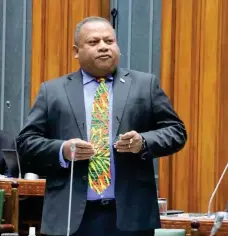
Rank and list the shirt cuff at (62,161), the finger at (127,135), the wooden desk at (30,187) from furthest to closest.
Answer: the wooden desk at (30,187), the shirt cuff at (62,161), the finger at (127,135)

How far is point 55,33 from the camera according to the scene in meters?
6.77

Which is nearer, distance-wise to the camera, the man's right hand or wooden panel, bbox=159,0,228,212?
the man's right hand

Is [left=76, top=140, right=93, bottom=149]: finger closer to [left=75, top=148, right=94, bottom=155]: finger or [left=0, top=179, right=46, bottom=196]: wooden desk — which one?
[left=75, top=148, right=94, bottom=155]: finger

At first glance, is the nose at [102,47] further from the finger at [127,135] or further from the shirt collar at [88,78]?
the finger at [127,135]

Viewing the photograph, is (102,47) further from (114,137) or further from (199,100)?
(199,100)

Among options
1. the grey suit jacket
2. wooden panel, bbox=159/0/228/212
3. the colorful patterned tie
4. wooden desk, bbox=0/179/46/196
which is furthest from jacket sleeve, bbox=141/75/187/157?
wooden panel, bbox=159/0/228/212

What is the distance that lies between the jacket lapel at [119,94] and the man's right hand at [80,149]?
0.12 meters

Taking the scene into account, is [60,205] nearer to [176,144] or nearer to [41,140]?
[41,140]

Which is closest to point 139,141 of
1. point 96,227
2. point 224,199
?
point 96,227

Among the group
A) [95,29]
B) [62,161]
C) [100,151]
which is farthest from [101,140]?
[95,29]

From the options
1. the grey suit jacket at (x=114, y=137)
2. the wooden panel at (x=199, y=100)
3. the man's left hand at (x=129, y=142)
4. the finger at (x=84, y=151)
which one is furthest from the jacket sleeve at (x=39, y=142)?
the wooden panel at (x=199, y=100)

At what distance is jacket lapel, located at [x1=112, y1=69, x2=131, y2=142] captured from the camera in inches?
102

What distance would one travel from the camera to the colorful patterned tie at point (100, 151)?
8.35 feet

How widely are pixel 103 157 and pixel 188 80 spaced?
365 cm
